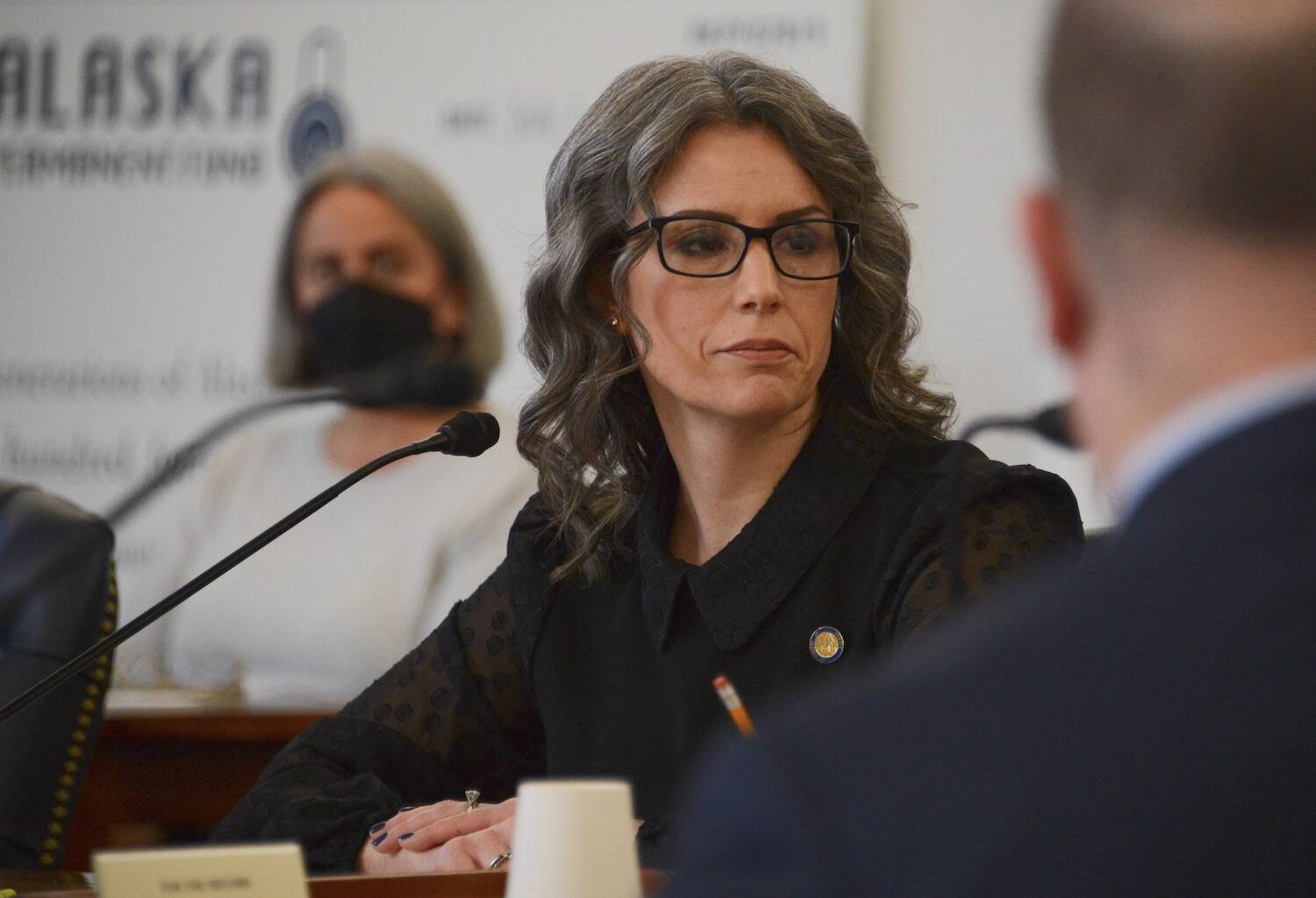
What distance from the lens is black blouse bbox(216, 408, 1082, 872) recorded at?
64.2 inches

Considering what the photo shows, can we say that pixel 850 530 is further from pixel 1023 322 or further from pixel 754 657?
pixel 1023 322

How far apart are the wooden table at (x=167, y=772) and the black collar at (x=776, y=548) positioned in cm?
94

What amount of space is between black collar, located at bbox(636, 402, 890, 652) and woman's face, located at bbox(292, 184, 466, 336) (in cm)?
201

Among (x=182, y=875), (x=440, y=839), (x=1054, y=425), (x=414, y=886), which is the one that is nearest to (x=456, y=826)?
(x=440, y=839)

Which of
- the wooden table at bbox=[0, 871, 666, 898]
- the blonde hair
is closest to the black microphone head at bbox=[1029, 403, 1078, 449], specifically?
the blonde hair

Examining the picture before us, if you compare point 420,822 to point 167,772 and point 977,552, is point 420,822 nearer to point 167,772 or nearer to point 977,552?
point 977,552

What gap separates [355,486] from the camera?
3.52 m

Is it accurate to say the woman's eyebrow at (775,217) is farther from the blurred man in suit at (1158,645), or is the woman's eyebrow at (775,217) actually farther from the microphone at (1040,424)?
the microphone at (1040,424)

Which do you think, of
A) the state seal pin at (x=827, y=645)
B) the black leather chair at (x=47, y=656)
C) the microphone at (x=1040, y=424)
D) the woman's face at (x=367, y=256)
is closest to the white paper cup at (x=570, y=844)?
the state seal pin at (x=827, y=645)

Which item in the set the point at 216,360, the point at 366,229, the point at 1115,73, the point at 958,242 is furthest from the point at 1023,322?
the point at 1115,73

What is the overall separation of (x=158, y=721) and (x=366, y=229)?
1.54m

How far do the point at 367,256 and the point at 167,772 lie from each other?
1498 millimetres

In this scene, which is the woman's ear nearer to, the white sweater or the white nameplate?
the white nameplate

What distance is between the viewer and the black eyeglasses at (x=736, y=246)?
5.91 ft
